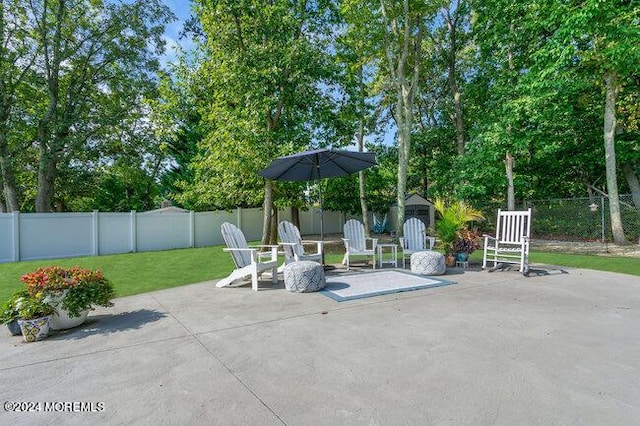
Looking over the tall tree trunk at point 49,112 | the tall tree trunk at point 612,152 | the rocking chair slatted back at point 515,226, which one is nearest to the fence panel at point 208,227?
the tall tree trunk at point 49,112

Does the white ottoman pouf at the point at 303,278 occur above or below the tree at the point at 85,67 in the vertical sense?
below

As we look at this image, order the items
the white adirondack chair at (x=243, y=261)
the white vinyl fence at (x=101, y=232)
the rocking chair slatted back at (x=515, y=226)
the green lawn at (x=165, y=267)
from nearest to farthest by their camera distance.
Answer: the white adirondack chair at (x=243, y=261), the green lawn at (x=165, y=267), the rocking chair slatted back at (x=515, y=226), the white vinyl fence at (x=101, y=232)

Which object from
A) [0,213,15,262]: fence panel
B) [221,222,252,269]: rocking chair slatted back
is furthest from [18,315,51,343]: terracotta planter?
[0,213,15,262]: fence panel

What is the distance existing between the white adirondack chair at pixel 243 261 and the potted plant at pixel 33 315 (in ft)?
7.73

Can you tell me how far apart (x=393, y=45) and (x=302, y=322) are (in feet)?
39.8

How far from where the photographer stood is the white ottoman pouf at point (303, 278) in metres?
5.01

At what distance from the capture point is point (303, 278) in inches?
197

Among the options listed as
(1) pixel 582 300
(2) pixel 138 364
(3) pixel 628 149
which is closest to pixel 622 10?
(3) pixel 628 149

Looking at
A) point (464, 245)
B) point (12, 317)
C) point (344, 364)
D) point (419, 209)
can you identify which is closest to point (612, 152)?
point (464, 245)

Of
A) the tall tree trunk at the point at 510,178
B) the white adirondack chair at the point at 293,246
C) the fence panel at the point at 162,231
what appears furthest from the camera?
the tall tree trunk at the point at 510,178

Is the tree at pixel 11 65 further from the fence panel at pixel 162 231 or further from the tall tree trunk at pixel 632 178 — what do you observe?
the tall tree trunk at pixel 632 178

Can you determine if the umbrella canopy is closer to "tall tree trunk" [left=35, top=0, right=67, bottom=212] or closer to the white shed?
the white shed

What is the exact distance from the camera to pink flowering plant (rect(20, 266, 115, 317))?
11.5ft

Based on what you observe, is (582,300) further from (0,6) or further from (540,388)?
(0,6)
